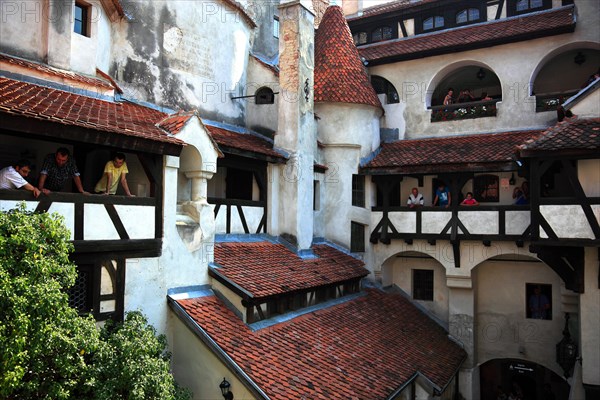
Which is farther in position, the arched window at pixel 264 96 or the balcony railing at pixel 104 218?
the arched window at pixel 264 96

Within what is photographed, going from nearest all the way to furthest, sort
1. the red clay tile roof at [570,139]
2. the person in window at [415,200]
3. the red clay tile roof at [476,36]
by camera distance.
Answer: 1. the red clay tile roof at [570,139]
2. the red clay tile roof at [476,36]
3. the person in window at [415,200]

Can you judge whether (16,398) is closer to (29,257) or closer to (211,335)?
(29,257)

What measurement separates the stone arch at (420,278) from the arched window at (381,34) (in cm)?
930

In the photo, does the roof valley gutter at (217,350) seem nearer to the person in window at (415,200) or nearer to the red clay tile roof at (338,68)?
the red clay tile roof at (338,68)

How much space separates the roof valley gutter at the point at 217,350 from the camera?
9.44 meters

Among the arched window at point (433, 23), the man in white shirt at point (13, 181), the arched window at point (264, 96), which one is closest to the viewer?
the man in white shirt at point (13, 181)

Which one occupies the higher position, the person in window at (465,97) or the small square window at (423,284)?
the person in window at (465,97)

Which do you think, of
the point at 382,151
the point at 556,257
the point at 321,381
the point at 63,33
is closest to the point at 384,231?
the point at 382,151

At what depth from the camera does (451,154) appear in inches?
722

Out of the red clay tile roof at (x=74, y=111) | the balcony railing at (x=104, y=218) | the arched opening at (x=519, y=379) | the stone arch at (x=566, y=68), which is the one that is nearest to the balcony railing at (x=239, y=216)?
the red clay tile roof at (x=74, y=111)

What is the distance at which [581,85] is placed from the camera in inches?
782

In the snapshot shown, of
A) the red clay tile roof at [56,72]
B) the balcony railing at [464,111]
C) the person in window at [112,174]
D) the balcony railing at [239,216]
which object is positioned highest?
the balcony railing at [464,111]

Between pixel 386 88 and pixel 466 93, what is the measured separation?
3.15m

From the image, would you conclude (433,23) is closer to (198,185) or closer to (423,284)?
(423,284)
